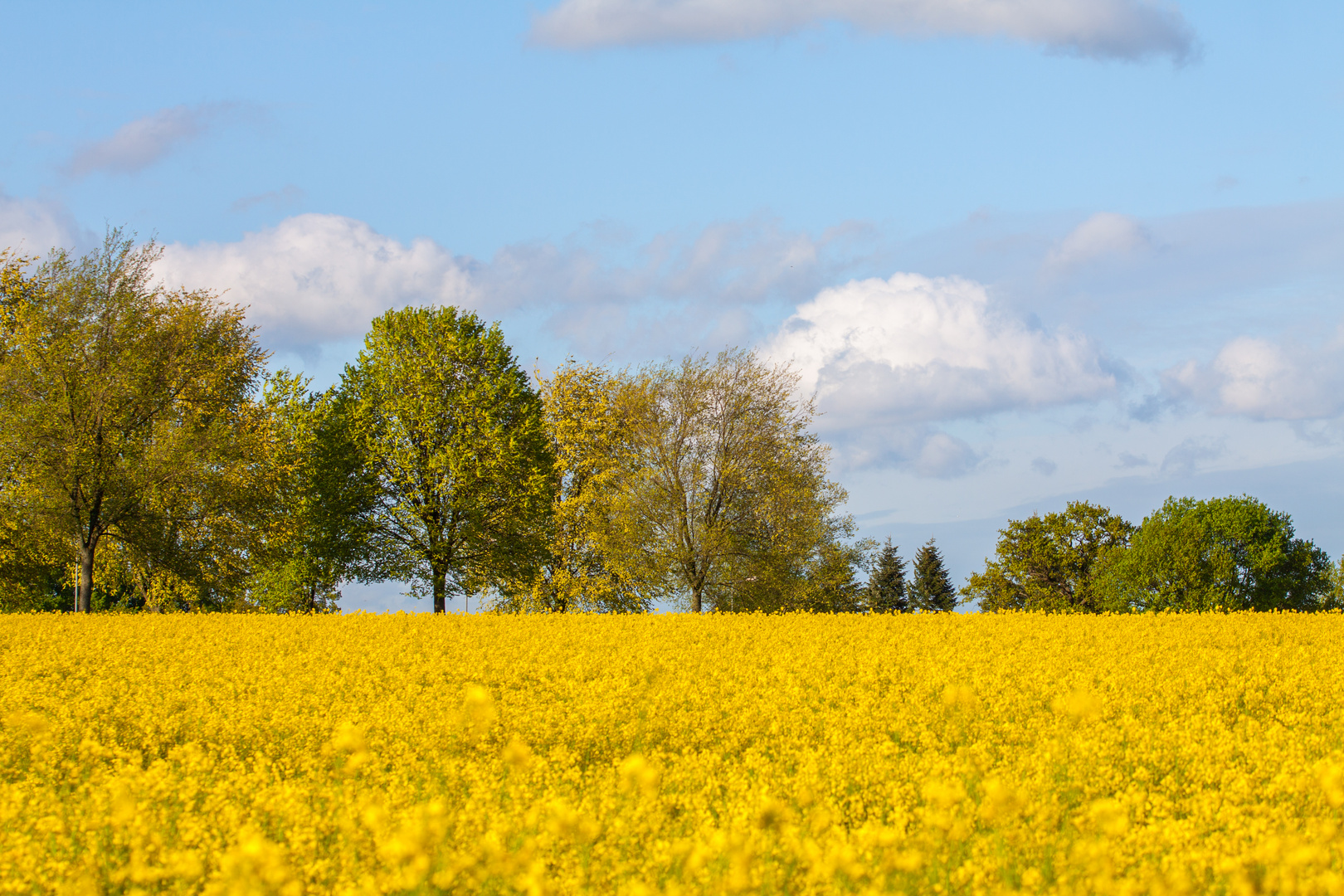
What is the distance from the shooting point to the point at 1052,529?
197 feet

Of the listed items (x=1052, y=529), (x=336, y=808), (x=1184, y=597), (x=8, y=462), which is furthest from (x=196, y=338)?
(x=1052, y=529)

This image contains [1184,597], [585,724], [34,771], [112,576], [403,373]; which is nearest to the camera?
[34,771]

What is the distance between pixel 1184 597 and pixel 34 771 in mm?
48348

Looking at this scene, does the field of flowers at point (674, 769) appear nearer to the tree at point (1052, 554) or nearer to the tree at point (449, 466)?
the tree at point (449, 466)

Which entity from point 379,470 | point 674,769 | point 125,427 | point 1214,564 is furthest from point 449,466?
point 1214,564

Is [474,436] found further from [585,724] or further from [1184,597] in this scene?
[1184,597]

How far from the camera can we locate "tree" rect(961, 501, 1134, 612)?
5953 cm

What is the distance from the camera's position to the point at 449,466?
111ft

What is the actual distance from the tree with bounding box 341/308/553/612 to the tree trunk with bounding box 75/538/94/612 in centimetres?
796

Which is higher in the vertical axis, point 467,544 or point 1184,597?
point 467,544

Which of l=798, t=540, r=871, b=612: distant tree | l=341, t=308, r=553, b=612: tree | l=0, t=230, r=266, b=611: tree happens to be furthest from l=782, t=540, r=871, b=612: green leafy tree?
l=0, t=230, r=266, b=611: tree

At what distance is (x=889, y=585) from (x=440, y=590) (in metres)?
43.9

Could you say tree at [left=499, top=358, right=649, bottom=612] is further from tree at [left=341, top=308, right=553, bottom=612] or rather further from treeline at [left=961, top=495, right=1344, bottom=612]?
treeline at [left=961, top=495, right=1344, bottom=612]

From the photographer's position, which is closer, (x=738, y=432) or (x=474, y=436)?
(x=474, y=436)
